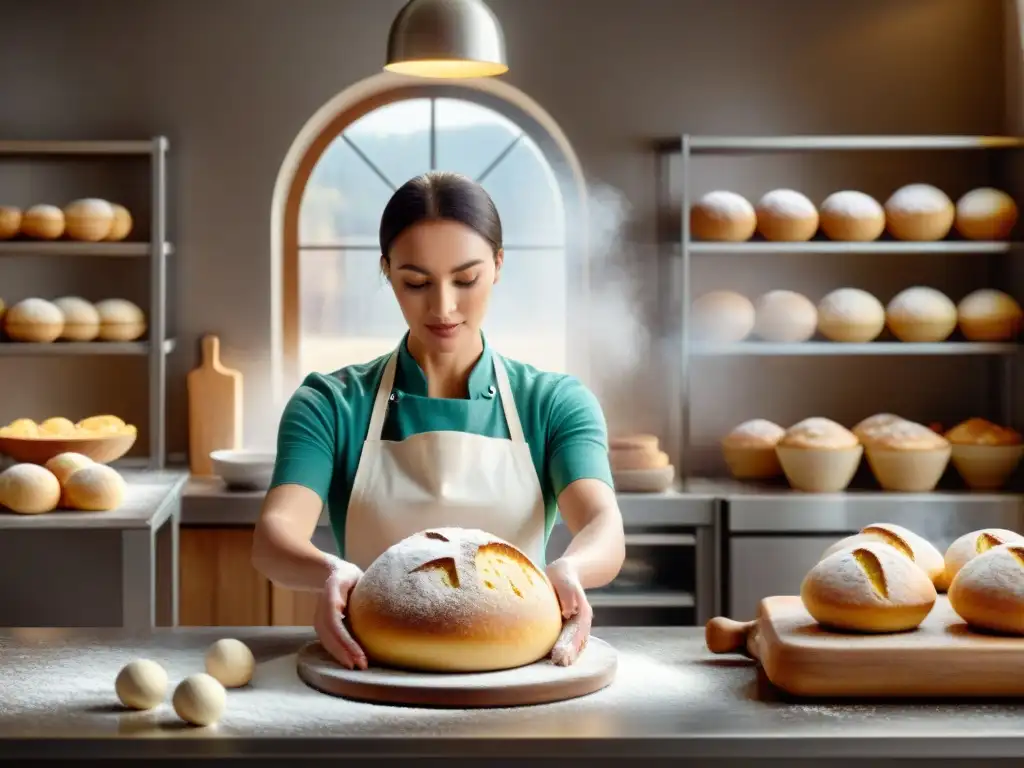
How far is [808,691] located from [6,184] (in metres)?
3.59

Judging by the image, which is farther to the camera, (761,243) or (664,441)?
(664,441)

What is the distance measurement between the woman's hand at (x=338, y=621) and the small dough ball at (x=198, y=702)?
0.61ft

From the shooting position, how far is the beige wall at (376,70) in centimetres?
438


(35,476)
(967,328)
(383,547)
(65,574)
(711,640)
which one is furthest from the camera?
(967,328)

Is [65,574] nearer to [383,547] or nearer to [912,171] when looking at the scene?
[383,547]

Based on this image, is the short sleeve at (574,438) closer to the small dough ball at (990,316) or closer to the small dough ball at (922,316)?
the small dough ball at (922,316)

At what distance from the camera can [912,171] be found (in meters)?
4.46

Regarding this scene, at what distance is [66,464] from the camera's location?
362cm

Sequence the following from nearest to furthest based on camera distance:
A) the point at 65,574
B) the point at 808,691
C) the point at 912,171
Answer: the point at 808,691 → the point at 65,574 → the point at 912,171

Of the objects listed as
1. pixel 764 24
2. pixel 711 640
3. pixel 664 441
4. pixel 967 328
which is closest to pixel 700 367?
pixel 664 441

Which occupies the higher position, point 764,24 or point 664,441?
point 764,24

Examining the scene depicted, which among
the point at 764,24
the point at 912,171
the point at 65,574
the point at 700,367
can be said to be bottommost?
the point at 65,574

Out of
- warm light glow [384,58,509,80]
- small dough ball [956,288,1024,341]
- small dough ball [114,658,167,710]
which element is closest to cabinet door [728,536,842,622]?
small dough ball [956,288,1024,341]

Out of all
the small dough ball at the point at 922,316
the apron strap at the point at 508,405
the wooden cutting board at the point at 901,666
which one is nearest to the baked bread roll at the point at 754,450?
the small dough ball at the point at 922,316
